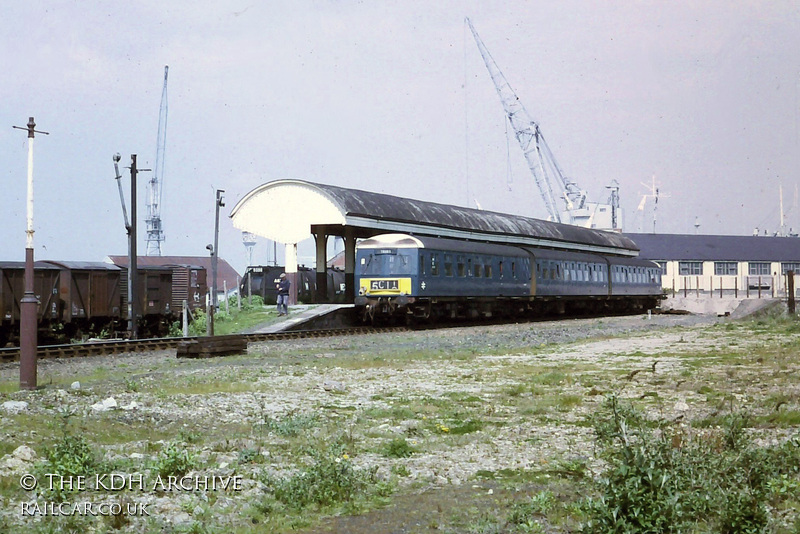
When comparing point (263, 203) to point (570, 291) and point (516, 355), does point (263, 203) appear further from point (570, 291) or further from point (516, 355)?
point (516, 355)

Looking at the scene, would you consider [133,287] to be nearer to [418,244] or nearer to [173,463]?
[418,244]

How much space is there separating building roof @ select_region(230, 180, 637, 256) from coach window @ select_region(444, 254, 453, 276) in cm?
463

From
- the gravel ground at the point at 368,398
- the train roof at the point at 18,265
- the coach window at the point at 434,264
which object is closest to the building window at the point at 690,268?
the coach window at the point at 434,264

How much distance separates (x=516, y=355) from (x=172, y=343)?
1045cm

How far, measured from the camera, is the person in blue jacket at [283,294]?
36562 mm

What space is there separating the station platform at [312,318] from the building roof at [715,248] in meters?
54.5

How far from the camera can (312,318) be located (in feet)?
116

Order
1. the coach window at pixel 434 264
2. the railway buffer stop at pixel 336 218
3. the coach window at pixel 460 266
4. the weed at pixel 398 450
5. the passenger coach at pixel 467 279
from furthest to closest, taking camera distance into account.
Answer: the railway buffer stop at pixel 336 218 < the coach window at pixel 460 266 < the coach window at pixel 434 264 < the passenger coach at pixel 467 279 < the weed at pixel 398 450

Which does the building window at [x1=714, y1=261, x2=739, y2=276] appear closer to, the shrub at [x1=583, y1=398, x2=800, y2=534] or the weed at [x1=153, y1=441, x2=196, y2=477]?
the shrub at [x1=583, y1=398, x2=800, y2=534]

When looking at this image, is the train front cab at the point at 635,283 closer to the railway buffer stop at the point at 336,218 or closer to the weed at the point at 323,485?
the railway buffer stop at the point at 336,218

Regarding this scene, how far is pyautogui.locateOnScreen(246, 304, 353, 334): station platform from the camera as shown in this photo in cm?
3416

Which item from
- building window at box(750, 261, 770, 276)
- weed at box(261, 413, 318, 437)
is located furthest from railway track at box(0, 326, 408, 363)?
building window at box(750, 261, 770, 276)

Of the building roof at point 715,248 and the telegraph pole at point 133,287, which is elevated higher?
the building roof at point 715,248

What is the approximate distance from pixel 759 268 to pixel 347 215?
2485 inches
